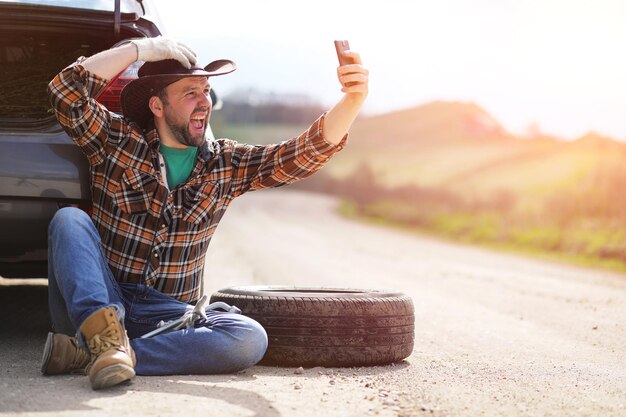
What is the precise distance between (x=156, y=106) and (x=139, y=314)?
106 cm

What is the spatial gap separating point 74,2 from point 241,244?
363 inches

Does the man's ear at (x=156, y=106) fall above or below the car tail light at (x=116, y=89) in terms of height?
below

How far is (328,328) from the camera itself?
4547 millimetres

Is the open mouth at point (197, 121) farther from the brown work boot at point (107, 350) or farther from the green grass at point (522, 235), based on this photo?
the green grass at point (522, 235)

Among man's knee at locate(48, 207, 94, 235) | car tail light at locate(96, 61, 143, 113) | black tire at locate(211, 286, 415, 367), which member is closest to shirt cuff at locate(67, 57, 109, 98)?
car tail light at locate(96, 61, 143, 113)

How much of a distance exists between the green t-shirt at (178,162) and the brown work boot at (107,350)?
0.89m

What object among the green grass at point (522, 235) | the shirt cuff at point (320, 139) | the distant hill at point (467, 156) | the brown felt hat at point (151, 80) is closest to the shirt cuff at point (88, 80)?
the brown felt hat at point (151, 80)

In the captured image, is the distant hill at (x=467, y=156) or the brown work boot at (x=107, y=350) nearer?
the brown work boot at (x=107, y=350)

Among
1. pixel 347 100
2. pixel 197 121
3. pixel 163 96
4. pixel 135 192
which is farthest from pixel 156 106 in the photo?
pixel 347 100

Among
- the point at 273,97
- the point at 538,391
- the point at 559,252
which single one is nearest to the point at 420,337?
the point at 538,391

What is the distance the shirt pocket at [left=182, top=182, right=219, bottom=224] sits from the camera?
4.50m

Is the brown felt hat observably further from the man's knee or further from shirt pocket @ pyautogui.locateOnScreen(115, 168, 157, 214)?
the man's knee

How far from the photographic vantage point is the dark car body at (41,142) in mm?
4609

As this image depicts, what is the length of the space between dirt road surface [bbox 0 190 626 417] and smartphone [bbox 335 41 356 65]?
1522mm
